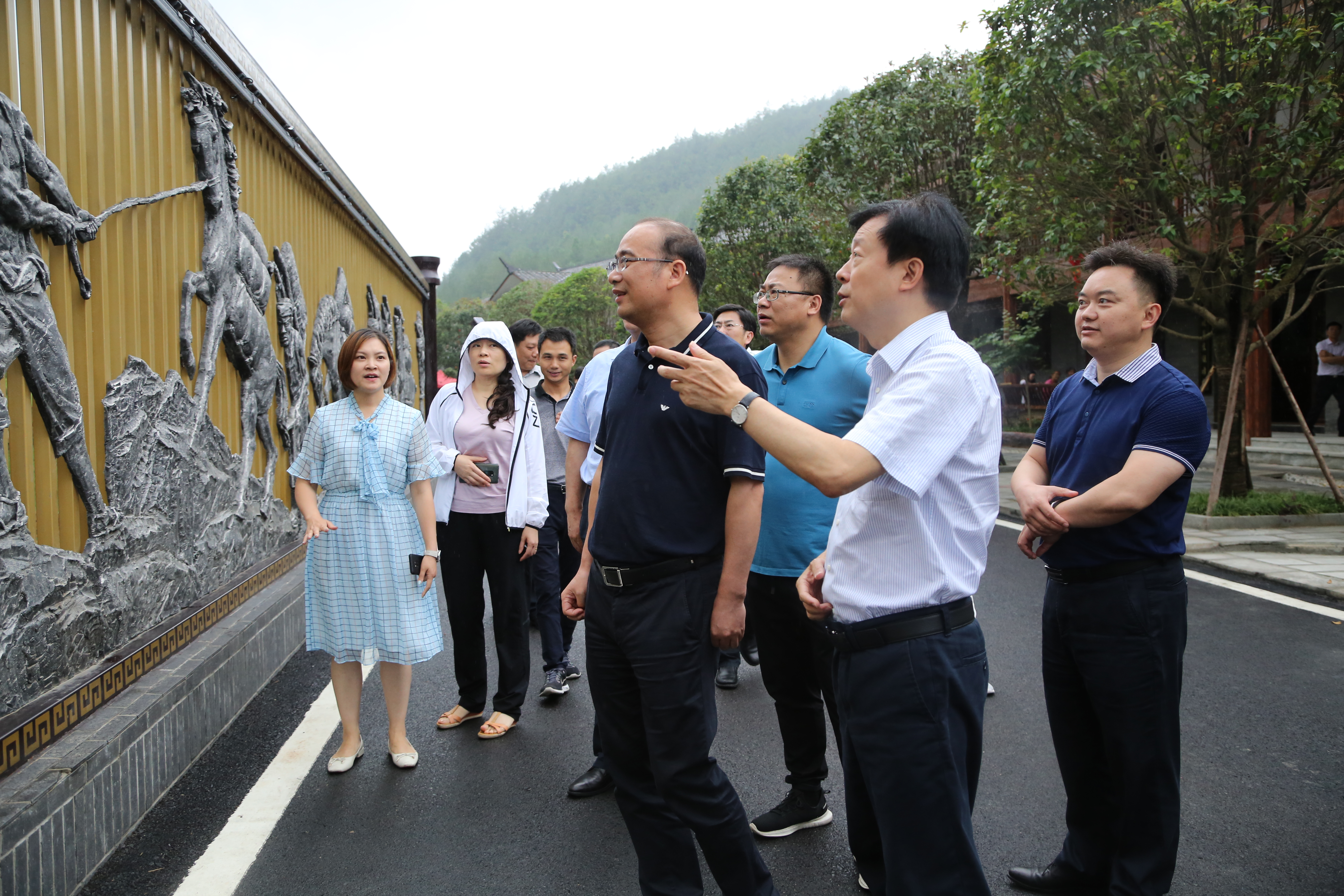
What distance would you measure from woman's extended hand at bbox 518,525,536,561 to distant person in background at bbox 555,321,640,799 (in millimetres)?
627

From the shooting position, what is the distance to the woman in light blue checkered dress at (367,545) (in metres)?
3.90

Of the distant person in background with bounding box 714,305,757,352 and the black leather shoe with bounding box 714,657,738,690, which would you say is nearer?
the black leather shoe with bounding box 714,657,738,690

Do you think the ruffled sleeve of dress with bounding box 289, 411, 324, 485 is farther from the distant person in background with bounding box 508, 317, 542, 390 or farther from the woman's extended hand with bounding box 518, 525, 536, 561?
the distant person in background with bounding box 508, 317, 542, 390

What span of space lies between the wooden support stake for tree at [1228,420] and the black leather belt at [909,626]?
835cm

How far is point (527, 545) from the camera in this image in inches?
177

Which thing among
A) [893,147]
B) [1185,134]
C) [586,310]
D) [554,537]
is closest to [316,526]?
[554,537]

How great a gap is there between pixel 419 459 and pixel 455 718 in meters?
1.24

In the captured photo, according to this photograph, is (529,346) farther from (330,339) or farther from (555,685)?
(330,339)

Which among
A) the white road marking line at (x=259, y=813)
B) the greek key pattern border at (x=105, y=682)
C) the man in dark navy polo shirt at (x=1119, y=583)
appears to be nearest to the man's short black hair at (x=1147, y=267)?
the man in dark navy polo shirt at (x=1119, y=583)

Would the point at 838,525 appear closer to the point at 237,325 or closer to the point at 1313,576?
the point at 237,325

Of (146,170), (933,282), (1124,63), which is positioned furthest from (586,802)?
(1124,63)

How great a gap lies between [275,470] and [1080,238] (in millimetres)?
8130

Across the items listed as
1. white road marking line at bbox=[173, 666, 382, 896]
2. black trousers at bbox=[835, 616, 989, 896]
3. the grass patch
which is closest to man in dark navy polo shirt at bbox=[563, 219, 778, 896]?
black trousers at bbox=[835, 616, 989, 896]

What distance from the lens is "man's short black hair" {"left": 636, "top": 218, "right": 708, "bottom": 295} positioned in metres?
2.62
